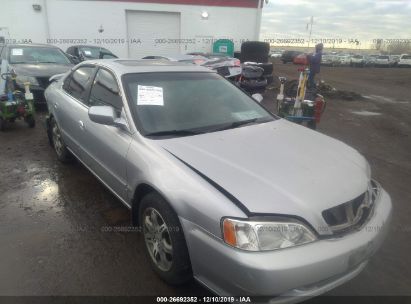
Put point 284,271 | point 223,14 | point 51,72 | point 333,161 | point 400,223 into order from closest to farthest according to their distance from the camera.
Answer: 1. point 284,271
2. point 333,161
3. point 400,223
4. point 51,72
5. point 223,14

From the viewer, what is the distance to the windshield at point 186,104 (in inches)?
114

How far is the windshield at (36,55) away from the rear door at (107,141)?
609cm

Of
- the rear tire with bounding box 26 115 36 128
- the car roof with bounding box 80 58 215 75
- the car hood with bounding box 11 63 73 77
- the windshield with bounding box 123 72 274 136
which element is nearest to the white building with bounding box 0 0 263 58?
the car hood with bounding box 11 63 73 77

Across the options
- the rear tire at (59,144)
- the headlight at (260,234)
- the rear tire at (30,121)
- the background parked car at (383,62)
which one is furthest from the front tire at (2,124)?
the background parked car at (383,62)

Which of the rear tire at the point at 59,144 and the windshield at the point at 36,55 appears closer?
the rear tire at the point at 59,144

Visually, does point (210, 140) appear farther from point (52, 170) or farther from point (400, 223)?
point (52, 170)

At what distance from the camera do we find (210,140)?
8.95 feet

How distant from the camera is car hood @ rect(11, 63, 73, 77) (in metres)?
7.69

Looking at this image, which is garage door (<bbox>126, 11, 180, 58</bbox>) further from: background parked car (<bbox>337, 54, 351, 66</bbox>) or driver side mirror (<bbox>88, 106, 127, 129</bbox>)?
background parked car (<bbox>337, 54, 351, 66</bbox>)

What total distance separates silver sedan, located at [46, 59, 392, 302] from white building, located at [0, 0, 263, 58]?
49.5 ft

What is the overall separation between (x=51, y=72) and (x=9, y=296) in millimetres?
6585

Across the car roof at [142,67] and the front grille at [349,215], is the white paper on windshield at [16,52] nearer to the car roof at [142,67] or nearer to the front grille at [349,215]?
the car roof at [142,67]

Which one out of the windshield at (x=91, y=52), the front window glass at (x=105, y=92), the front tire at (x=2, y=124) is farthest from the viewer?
Result: the windshield at (x=91, y=52)

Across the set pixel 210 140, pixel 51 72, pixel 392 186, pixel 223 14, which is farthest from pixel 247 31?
pixel 210 140
